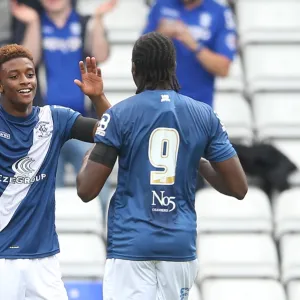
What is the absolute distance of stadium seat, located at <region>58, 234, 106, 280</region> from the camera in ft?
24.8

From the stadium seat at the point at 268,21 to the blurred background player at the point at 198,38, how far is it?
1.46 meters

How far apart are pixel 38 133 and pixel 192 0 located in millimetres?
3271

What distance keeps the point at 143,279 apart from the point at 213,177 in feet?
1.94

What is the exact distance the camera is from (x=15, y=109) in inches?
214

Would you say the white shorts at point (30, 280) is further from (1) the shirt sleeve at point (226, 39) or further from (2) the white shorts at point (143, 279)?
(1) the shirt sleeve at point (226, 39)

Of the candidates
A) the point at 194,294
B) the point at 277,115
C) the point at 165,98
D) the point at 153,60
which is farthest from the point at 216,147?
the point at 277,115

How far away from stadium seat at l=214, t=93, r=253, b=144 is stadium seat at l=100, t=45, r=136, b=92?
2.29ft

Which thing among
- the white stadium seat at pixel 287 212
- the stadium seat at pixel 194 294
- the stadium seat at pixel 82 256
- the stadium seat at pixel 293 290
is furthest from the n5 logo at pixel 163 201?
the white stadium seat at pixel 287 212

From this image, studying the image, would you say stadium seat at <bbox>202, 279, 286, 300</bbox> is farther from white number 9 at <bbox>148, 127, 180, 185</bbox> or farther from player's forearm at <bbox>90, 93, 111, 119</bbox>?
white number 9 at <bbox>148, 127, 180, 185</bbox>

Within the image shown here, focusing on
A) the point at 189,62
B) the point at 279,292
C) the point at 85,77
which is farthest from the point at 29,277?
the point at 189,62

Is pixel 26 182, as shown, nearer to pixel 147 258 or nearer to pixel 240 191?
pixel 147 258

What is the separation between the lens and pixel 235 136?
29.0ft

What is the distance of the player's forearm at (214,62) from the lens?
8.24 meters

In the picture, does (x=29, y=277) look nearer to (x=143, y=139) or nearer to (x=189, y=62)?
(x=143, y=139)
